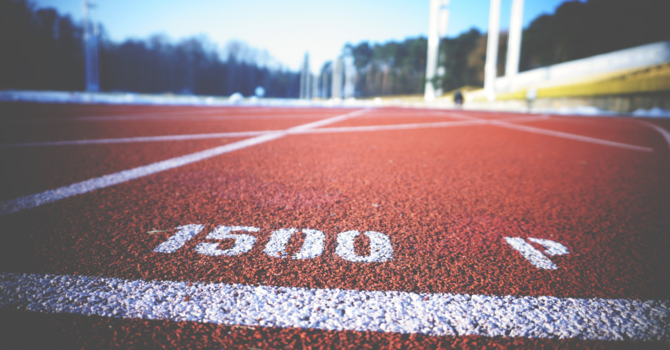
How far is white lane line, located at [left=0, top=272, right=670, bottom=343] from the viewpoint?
0.90 m

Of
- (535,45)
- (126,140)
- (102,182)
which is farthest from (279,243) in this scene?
(535,45)

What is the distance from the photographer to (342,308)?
37.6 inches

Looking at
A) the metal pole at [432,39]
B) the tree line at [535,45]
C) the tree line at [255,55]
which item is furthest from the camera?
the metal pole at [432,39]

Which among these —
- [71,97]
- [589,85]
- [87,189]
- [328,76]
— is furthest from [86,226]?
[328,76]

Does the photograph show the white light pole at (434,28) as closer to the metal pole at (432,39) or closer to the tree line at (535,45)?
the metal pole at (432,39)

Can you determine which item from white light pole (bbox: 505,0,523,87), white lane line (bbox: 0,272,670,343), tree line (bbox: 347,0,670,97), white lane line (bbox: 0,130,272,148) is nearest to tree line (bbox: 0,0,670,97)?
tree line (bbox: 347,0,670,97)

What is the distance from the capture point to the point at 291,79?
290 ft

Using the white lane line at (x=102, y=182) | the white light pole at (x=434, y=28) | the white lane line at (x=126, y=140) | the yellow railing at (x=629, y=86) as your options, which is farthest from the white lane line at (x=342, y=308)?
the white light pole at (x=434, y=28)

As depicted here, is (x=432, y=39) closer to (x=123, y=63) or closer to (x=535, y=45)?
(x=535, y=45)

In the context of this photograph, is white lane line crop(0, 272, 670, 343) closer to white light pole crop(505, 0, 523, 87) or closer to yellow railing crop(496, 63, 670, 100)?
yellow railing crop(496, 63, 670, 100)

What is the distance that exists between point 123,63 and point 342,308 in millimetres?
74169

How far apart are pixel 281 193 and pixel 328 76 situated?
269 feet

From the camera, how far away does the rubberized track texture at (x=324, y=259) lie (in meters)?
0.88

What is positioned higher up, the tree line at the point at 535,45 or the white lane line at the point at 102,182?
the tree line at the point at 535,45
